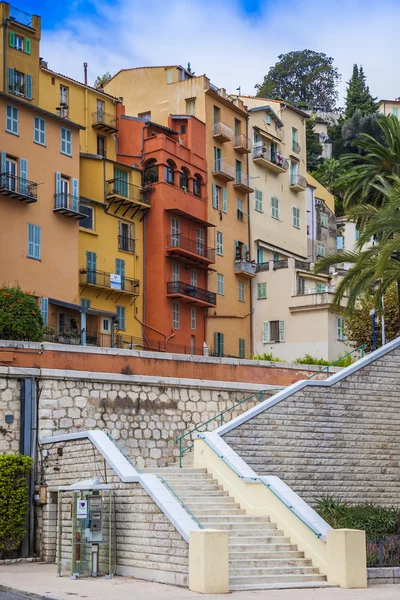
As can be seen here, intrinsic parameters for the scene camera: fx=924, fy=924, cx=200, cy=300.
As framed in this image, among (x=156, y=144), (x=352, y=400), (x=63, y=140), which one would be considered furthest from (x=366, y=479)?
(x=156, y=144)

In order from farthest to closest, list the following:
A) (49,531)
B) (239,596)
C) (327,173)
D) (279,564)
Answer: (327,173), (49,531), (279,564), (239,596)

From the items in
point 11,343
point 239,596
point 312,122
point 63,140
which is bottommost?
point 239,596

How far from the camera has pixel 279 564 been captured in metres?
17.6

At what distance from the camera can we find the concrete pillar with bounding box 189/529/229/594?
1581 centimetres

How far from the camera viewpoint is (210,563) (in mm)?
15891

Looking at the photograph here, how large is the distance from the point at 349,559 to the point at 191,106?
36.1 m

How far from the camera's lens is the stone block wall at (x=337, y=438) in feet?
75.7

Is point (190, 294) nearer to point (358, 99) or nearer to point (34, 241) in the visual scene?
point (34, 241)

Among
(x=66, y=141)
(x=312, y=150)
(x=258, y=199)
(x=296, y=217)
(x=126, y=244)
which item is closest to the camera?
(x=66, y=141)

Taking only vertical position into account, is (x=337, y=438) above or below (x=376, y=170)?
below

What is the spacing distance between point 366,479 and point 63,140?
21785 mm

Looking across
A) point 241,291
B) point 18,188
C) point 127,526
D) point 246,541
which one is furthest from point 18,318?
point 241,291

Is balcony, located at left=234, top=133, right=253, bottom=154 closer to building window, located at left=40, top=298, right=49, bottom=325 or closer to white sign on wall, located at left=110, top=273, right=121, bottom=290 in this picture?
white sign on wall, located at left=110, top=273, right=121, bottom=290

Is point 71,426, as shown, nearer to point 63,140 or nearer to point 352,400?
point 352,400
